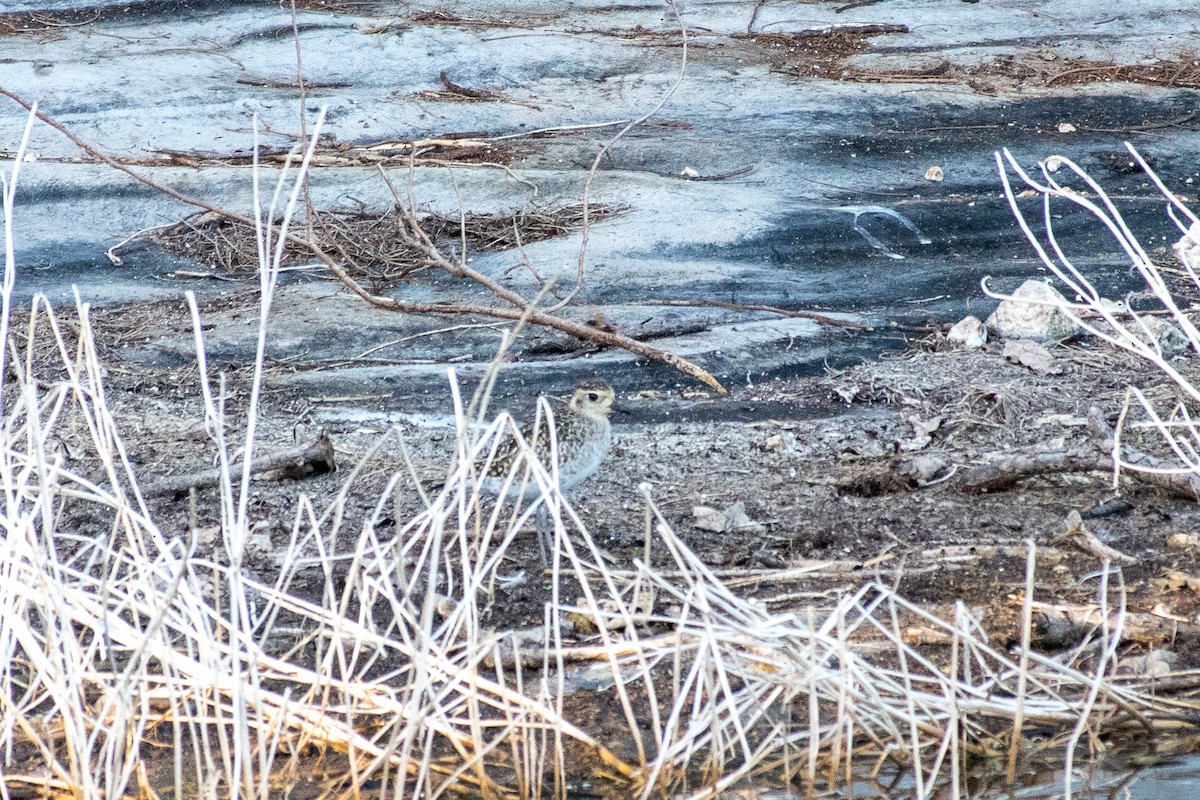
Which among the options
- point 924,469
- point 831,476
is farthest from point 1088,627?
point 831,476

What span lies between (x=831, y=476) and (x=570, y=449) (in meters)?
1.56

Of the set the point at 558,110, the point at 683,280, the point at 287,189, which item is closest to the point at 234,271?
the point at 287,189

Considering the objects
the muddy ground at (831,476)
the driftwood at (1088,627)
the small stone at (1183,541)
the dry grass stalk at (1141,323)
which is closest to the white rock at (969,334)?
the muddy ground at (831,476)

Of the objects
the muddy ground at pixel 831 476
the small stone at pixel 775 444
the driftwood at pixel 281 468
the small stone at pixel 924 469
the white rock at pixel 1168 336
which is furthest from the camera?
the white rock at pixel 1168 336


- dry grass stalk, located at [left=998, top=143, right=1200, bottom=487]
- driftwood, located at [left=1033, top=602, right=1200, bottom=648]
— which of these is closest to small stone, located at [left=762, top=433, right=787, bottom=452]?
dry grass stalk, located at [left=998, top=143, right=1200, bottom=487]

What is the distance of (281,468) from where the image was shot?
248 inches

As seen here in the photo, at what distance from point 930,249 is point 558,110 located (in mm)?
4747

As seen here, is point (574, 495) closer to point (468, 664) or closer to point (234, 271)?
point (468, 664)

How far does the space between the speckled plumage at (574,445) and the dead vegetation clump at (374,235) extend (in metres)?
4.11

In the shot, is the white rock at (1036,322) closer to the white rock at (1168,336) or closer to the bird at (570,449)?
the white rock at (1168,336)

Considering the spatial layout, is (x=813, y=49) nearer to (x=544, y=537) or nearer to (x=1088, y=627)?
(x=544, y=537)

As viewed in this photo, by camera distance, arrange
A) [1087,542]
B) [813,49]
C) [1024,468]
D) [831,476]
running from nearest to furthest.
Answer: [1087,542]
[1024,468]
[831,476]
[813,49]

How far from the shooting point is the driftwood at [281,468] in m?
6.08

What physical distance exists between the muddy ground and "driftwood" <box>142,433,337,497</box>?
0.23 feet
